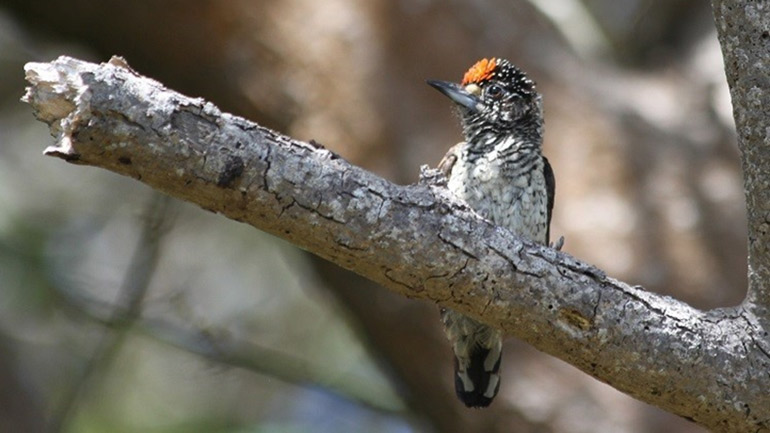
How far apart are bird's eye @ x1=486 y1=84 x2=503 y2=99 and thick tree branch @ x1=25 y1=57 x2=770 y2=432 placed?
182cm

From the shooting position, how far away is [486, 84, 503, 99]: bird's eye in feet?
15.8

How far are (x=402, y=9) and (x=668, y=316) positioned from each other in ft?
11.2

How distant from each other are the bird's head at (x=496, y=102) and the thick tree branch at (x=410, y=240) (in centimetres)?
168

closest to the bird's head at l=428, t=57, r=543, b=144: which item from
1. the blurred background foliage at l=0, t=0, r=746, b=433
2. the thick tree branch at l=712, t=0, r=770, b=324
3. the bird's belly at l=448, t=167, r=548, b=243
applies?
the bird's belly at l=448, t=167, r=548, b=243

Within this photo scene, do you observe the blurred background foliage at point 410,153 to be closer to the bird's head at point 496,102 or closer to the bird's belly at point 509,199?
the bird's head at point 496,102

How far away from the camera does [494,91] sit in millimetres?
4832

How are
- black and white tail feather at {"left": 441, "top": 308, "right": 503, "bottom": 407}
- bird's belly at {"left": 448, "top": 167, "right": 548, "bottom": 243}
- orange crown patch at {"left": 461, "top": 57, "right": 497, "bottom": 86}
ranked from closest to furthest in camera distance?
bird's belly at {"left": 448, "top": 167, "right": 548, "bottom": 243} → black and white tail feather at {"left": 441, "top": 308, "right": 503, "bottom": 407} → orange crown patch at {"left": 461, "top": 57, "right": 497, "bottom": 86}

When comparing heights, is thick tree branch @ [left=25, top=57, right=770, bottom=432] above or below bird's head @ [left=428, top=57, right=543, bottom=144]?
below

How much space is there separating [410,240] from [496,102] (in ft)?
6.50

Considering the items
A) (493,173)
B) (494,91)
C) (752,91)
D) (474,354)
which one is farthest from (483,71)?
(752,91)

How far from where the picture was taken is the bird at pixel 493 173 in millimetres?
4414

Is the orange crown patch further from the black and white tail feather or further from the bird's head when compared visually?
the black and white tail feather

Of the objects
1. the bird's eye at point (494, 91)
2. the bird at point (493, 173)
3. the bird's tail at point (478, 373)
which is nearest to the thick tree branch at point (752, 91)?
the bird at point (493, 173)

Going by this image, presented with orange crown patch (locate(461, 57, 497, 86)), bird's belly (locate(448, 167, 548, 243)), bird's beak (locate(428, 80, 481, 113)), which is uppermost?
orange crown patch (locate(461, 57, 497, 86))
